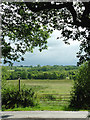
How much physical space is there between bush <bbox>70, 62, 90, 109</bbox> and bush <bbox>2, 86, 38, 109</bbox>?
9.66 ft

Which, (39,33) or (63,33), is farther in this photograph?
(39,33)

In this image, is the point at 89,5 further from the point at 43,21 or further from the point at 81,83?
the point at 81,83

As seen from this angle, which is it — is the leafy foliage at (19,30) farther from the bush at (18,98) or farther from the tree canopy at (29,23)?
the bush at (18,98)

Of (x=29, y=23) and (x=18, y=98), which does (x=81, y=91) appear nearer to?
(x=18, y=98)

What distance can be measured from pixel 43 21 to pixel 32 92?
24.0ft

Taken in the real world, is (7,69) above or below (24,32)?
below

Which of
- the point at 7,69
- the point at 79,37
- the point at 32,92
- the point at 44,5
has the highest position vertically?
the point at 44,5

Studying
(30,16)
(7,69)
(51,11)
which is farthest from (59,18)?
(7,69)

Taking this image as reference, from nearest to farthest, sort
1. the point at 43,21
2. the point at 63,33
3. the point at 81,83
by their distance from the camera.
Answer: the point at 63,33 < the point at 43,21 < the point at 81,83

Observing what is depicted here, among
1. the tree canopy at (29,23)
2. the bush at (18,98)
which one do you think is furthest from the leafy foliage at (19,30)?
the bush at (18,98)

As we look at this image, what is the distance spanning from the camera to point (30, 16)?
567 cm

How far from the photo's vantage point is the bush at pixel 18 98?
11156 millimetres

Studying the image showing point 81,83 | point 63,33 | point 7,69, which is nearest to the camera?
point 63,33

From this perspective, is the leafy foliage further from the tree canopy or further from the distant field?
the distant field
